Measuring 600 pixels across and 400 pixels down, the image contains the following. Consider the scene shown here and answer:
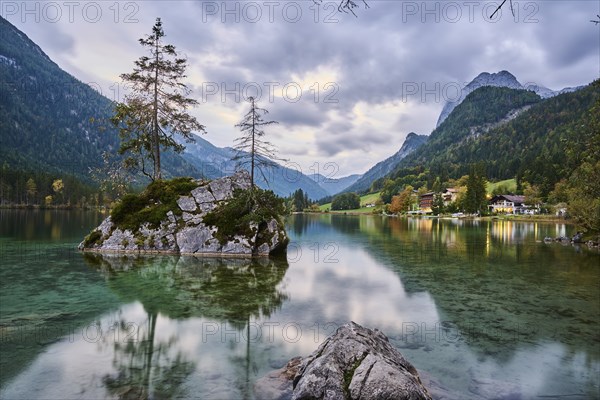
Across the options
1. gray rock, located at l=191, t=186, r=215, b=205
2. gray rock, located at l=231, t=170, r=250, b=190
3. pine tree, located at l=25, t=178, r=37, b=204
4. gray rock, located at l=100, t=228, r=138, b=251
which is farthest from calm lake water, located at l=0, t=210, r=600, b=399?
pine tree, located at l=25, t=178, r=37, b=204

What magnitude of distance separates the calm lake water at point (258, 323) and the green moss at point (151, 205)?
5686mm

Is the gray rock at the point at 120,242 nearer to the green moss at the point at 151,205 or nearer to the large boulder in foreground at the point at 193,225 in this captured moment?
the large boulder in foreground at the point at 193,225

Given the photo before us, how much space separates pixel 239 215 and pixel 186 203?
16.5 feet

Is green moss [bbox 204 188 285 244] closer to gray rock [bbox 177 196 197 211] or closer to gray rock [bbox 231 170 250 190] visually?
gray rock [bbox 177 196 197 211]

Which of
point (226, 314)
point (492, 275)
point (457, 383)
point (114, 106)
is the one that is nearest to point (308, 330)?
point (226, 314)

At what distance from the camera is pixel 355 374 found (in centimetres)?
761

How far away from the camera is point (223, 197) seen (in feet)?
112

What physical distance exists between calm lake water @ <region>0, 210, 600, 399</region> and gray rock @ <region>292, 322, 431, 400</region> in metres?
1.90

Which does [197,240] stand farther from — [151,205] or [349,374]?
[349,374]

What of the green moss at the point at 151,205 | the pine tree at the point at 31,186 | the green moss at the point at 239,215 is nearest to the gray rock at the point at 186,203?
the green moss at the point at 151,205

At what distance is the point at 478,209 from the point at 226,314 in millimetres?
137620

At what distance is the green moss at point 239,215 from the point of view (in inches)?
1252

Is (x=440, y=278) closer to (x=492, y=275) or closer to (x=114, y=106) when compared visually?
(x=492, y=275)

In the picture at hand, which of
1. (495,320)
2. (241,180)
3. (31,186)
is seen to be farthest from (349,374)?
(31,186)
